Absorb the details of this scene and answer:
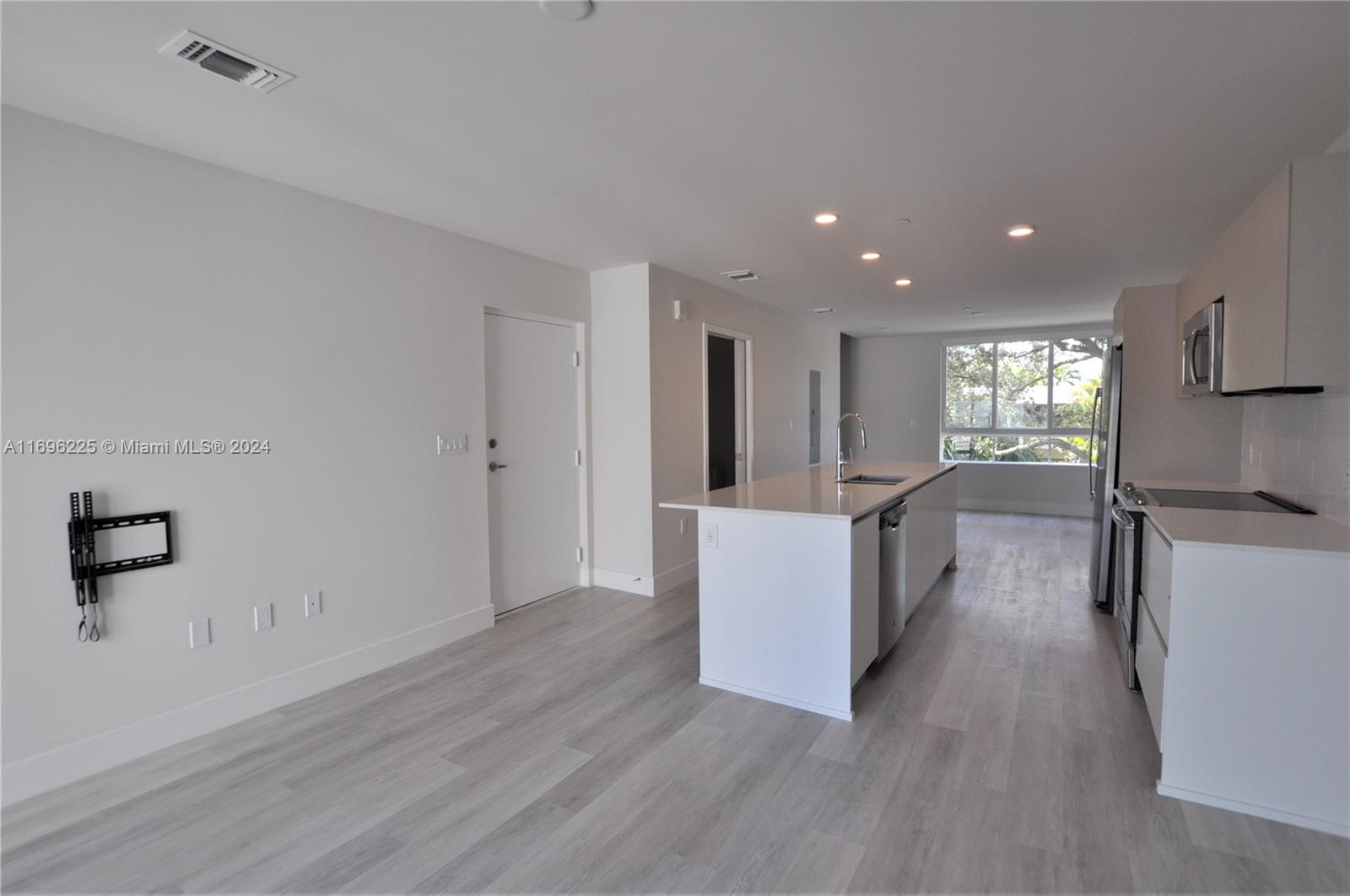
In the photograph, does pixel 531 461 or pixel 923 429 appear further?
pixel 923 429

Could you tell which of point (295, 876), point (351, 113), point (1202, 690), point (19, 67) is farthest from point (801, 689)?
point (19, 67)

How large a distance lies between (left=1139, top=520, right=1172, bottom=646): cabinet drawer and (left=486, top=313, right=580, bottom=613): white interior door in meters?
3.39

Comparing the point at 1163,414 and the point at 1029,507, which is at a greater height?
the point at 1163,414

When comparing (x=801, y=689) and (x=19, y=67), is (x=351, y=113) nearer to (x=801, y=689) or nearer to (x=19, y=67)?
(x=19, y=67)

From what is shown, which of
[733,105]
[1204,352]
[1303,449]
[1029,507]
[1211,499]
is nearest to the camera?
[733,105]

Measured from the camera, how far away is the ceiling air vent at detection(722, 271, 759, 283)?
482 cm

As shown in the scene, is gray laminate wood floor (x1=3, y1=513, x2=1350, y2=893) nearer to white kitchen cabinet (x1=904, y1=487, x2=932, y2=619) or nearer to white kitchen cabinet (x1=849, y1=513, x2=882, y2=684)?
white kitchen cabinet (x1=849, y1=513, x2=882, y2=684)

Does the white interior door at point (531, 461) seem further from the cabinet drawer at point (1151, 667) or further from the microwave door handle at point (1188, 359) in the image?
the microwave door handle at point (1188, 359)

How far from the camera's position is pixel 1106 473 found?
416 centimetres

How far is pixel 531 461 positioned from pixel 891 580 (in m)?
2.41

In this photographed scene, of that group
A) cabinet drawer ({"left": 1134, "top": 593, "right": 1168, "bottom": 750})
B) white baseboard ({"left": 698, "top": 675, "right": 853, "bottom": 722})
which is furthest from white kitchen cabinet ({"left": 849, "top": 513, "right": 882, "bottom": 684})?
cabinet drawer ({"left": 1134, "top": 593, "right": 1168, "bottom": 750})

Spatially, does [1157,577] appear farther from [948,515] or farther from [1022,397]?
[1022,397]

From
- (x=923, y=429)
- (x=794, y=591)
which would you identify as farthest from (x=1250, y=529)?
(x=923, y=429)

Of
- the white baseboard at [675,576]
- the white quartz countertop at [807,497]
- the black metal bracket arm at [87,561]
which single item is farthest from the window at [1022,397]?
the black metal bracket arm at [87,561]
